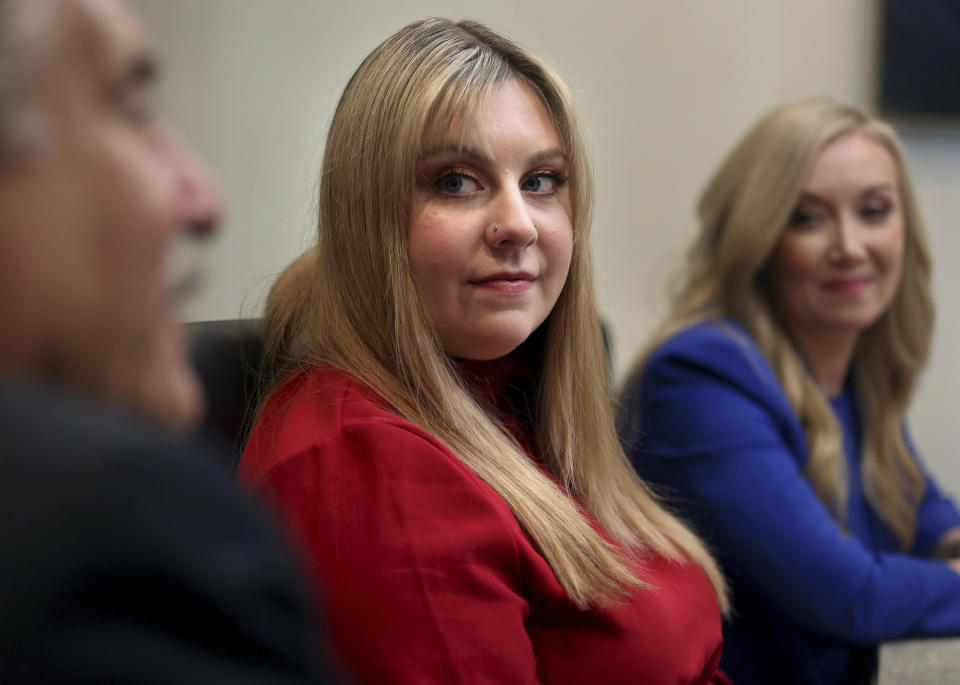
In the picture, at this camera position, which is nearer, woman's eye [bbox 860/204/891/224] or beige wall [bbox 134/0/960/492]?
woman's eye [bbox 860/204/891/224]

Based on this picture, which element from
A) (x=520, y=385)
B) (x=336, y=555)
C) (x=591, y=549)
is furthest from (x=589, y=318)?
(x=336, y=555)

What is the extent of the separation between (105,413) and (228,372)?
2.41ft

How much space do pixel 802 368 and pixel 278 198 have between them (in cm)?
103

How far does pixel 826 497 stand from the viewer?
1.67m

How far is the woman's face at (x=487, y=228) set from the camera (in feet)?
3.39

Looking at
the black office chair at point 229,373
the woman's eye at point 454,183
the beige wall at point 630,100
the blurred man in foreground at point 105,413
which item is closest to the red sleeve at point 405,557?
the black office chair at point 229,373

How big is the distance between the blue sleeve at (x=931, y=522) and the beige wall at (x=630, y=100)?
554mm

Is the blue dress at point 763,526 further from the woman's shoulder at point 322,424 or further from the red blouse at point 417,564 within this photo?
the woman's shoulder at point 322,424

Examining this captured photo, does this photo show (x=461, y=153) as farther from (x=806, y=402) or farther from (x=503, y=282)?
(x=806, y=402)

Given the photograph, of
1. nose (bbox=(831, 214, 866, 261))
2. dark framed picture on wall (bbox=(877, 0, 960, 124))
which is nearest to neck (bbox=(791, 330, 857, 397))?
nose (bbox=(831, 214, 866, 261))

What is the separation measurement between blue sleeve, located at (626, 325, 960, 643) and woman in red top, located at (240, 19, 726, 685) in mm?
304

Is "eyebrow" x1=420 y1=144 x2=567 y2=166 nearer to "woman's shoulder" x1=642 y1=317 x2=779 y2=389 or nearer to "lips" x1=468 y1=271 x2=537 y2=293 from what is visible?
"lips" x1=468 y1=271 x2=537 y2=293

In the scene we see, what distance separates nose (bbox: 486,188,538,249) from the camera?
104 cm

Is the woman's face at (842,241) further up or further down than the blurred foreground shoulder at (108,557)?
further down
